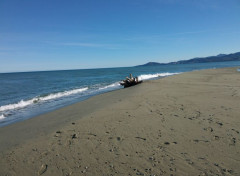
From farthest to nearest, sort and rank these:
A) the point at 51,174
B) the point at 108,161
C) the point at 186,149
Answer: the point at 186,149 < the point at 108,161 < the point at 51,174

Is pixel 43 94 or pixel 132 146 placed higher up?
pixel 132 146

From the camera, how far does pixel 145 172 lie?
2.65 m

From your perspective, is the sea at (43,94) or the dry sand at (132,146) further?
the sea at (43,94)

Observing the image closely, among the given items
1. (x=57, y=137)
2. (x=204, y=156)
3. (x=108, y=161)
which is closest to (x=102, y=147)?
(x=108, y=161)

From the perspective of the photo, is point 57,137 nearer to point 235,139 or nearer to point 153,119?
point 153,119

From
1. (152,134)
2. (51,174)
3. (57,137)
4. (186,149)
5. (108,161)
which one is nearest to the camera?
(51,174)

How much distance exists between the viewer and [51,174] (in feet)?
9.21

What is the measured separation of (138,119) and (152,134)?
1.21 meters

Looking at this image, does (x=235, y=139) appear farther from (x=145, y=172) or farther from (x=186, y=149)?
(x=145, y=172)

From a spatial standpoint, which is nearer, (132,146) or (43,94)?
(132,146)

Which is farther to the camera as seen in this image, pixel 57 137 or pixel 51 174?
pixel 57 137

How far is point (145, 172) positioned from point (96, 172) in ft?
2.95

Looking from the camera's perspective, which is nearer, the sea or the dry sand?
the dry sand

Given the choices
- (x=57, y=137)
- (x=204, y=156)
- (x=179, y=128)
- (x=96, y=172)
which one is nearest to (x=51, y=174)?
(x=96, y=172)
